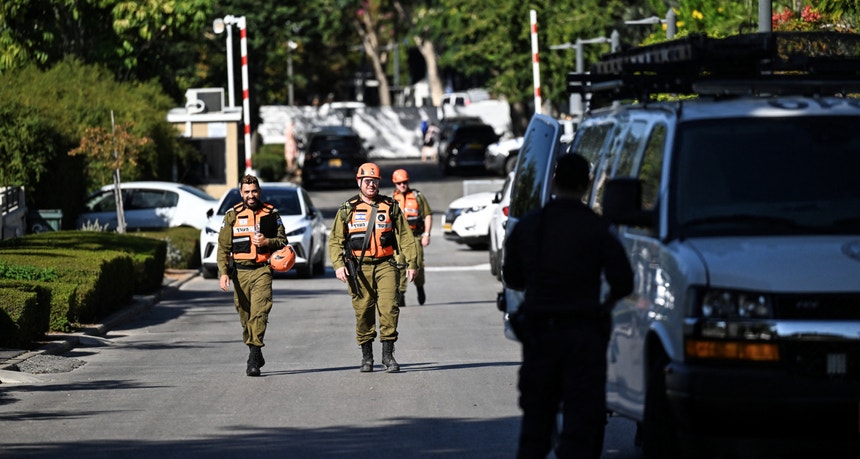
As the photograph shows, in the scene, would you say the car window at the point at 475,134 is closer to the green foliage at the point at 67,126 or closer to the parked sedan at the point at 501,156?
the parked sedan at the point at 501,156

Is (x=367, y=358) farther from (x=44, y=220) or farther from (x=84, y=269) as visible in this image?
(x=44, y=220)

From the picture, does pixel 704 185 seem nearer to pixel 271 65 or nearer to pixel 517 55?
pixel 517 55

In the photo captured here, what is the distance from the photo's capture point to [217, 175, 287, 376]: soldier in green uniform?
14078mm

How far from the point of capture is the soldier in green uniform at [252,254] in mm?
14078

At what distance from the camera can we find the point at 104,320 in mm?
19406

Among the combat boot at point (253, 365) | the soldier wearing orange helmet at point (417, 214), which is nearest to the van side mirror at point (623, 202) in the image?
the combat boot at point (253, 365)

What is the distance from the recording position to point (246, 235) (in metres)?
14.1

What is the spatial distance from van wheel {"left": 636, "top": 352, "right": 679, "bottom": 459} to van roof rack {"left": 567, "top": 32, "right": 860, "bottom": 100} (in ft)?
6.29

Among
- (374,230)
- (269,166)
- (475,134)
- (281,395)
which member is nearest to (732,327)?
(281,395)

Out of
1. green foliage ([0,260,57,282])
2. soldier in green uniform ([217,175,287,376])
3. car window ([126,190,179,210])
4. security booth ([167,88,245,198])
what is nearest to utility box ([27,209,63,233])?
car window ([126,190,179,210])

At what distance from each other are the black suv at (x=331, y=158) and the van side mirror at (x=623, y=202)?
4311 centimetres

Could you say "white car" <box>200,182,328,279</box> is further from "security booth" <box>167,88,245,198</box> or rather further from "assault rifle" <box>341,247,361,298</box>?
"security booth" <box>167,88,245,198</box>

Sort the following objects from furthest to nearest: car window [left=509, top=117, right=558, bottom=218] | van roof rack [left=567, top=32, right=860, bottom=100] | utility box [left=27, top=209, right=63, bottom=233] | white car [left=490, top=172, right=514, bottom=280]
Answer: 1. utility box [left=27, top=209, right=63, bottom=233]
2. white car [left=490, top=172, right=514, bottom=280]
3. car window [left=509, top=117, right=558, bottom=218]
4. van roof rack [left=567, top=32, right=860, bottom=100]

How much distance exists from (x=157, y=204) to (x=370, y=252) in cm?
1820
